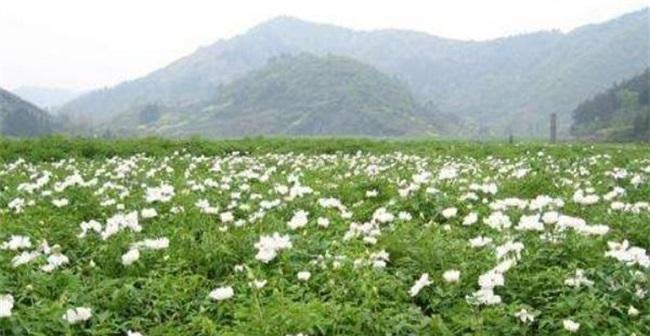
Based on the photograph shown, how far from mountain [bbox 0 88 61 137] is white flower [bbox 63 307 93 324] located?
159149 millimetres

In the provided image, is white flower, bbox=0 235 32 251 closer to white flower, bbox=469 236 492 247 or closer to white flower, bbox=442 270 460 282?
white flower, bbox=442 270 460 282

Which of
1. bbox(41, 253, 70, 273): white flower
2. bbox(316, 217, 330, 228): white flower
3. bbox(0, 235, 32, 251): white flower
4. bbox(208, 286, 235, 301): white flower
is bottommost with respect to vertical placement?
bbox(316, 217, 330, 228): white flower

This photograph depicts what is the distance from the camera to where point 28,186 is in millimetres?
13281

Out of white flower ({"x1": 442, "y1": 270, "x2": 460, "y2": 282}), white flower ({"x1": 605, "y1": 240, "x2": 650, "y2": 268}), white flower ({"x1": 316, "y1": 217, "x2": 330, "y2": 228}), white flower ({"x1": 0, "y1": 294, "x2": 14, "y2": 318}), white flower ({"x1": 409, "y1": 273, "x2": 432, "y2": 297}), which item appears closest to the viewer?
white flower ({"x1": 0, "y1": 294, "x2": 14, "y2": 318})

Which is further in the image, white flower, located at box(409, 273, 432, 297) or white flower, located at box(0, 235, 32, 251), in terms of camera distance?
white flower, located at box(0, 235, 32, 251)

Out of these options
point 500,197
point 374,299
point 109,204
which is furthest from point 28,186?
point 374,299

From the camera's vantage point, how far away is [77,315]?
605 cm

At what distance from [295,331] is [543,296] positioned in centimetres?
218

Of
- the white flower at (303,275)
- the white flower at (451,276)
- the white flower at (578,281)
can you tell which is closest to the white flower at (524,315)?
the white flower at (578,281)

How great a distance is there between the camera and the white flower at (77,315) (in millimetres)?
6020

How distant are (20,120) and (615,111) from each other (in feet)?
370

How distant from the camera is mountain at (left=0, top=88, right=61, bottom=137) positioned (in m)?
159

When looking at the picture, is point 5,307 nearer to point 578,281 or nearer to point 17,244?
point 17,244

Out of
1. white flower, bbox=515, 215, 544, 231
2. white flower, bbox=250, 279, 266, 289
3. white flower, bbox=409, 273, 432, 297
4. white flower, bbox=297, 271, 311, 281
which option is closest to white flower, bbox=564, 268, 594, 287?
white flower, bbox=409, 273, 432, 297
